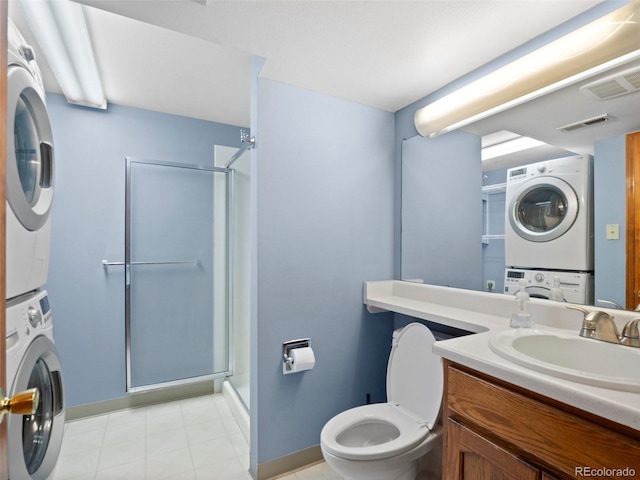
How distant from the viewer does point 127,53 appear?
178 centimetres

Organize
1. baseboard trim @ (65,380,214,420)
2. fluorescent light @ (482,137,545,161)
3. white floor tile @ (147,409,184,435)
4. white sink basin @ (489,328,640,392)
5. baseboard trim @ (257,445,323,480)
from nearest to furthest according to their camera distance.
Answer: white sink basin @ (489,328,640,392), fluorescent light @ (482,137,545,161), baseboard trim @ (257,445,323,480), white floor tile @ (147,409,184,435), baseboard trim @ (65,380,214,420)

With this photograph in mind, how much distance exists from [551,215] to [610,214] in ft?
0.73

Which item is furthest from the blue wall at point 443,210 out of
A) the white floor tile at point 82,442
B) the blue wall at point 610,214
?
the white floor tile at point 82,442

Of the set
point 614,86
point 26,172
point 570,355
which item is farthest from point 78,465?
point 614,86

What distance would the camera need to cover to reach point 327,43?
56.0 inches

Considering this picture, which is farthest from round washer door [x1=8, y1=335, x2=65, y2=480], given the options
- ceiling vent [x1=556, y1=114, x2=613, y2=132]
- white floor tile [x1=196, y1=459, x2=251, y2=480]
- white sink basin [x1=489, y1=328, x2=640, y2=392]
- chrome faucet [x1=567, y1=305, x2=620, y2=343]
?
ceiling vent [x1=556, y1=114, x2=613, y2=132]

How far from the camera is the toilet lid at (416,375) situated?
147 centimetres

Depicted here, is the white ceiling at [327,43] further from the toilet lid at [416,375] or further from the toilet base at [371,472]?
the toilet base at [371,472]

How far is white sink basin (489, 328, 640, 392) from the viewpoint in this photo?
819 mm

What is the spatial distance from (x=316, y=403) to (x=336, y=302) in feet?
1.96

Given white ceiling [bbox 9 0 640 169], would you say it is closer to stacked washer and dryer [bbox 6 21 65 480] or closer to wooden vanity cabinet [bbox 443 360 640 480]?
stacked washer and dryer [bbox 6 21 65 480]

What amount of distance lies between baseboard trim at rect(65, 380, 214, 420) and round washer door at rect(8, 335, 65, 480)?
1.12 metres

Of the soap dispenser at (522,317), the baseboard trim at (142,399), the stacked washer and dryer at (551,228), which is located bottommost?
the baseboard trim at (142,399)
